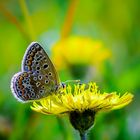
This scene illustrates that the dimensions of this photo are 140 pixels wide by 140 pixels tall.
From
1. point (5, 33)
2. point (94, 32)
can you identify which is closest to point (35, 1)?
point (5, 33)

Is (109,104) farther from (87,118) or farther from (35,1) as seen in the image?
(35,1)

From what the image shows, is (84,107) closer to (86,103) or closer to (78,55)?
(86,103)

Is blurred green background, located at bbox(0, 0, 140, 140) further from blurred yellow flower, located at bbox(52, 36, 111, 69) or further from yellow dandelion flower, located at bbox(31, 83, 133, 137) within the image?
yellow dandelion flower, located at bbox(31, 83, 133, 137)

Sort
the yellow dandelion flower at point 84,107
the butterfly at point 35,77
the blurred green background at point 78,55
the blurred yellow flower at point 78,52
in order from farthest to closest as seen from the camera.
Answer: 1. the blurred yellow flower at point 78,52
2. the blurred green background at point 78,55
3. the butterfly at point 35,77
4. the yellow dandelion flower at point 84,107

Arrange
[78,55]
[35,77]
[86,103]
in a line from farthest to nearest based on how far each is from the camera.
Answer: [78,55] → [35,77] → [86,103]

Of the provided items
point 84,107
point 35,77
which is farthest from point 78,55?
point 84,107

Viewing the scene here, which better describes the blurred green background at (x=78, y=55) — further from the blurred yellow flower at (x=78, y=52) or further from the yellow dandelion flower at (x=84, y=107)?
the yellow dandelion flower at (x=84, y=107)

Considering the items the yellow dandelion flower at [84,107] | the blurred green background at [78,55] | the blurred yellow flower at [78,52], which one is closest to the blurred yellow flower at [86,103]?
the yellow dandelion flower at [84,107]
